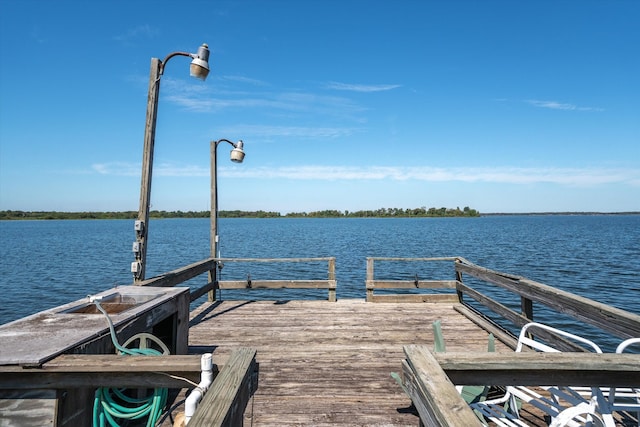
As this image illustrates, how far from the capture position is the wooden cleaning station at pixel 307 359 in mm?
1633

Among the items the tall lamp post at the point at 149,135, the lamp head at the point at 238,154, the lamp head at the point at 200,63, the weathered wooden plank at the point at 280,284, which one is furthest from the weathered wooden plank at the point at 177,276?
the lamp head at the point at 200,63

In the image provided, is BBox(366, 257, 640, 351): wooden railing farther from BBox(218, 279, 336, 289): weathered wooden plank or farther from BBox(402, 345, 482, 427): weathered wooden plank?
BBox(402, 345, 482, 427): weathered wooden plank

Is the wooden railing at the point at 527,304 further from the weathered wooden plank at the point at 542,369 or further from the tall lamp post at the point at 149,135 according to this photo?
the tall lamp post at the point at 149,135

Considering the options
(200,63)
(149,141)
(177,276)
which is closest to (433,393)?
(200,63)

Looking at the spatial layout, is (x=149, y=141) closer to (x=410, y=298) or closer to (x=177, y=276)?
(x=177, y=276)

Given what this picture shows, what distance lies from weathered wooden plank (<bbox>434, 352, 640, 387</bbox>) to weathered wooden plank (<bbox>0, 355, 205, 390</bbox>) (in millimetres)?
1211

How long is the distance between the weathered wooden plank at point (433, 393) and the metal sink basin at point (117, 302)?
2846 millimetres

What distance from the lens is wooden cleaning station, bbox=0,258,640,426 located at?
5.36 feet

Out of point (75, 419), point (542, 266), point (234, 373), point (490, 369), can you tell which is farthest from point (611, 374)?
point (542, 266)

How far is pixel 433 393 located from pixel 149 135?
482 cm

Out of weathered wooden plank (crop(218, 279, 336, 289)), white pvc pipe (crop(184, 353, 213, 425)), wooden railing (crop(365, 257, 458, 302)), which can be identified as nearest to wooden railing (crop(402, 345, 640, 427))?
white pvc pipe (crop(184, 353, 213, 425))

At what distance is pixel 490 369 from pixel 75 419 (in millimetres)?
2392

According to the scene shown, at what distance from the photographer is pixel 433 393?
1361 mm

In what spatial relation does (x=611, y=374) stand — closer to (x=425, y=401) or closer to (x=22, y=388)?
(x=425, y=401)
